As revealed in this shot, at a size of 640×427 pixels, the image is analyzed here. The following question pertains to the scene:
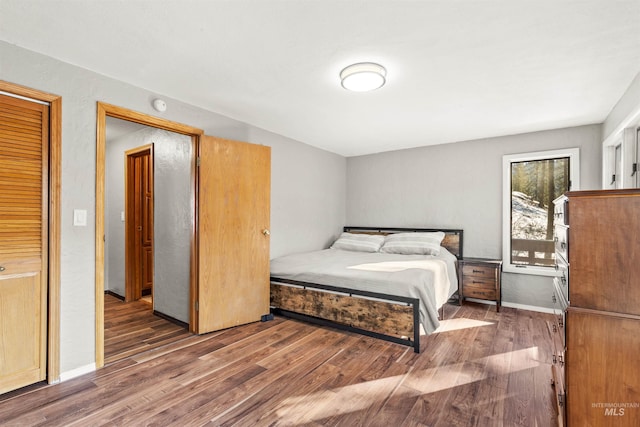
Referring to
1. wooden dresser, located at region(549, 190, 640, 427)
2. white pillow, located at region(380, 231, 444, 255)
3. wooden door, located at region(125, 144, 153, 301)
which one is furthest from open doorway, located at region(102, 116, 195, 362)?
wooden dresser, located at region(549, 190, 640, 427)

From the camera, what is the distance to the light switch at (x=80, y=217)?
88.6 inches

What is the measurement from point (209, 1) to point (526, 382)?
3.12 m

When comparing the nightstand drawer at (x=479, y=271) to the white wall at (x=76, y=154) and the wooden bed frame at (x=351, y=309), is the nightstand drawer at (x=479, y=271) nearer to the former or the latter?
the wooden bed frame at (x=351, y=309)

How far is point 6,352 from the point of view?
198cm

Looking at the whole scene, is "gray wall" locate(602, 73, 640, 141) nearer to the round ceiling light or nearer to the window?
the window

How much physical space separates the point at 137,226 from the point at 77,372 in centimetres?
249

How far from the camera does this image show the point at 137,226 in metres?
4.38

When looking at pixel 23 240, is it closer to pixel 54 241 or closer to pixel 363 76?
pixel 54 241

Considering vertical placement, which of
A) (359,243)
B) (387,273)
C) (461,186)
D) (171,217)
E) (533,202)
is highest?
(461,186)

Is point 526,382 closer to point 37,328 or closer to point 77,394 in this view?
point 77,394

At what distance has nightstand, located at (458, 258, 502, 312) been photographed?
3.89 m

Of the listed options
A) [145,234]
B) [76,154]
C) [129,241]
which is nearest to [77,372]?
[76,154]

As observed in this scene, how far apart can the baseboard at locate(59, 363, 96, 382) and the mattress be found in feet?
5.96

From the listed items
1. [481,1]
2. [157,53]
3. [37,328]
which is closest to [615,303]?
[481,1]
